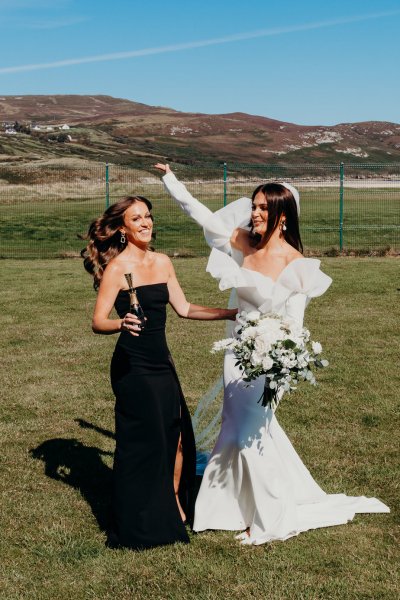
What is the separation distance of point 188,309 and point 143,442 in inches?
41.5

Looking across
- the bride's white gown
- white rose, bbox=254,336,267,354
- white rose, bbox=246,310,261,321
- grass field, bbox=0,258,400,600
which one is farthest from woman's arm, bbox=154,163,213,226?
grass field, bbox=0,258,400,600

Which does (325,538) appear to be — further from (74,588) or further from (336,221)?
(336,221)

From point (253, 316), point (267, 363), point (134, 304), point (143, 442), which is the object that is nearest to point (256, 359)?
point (267, 363)

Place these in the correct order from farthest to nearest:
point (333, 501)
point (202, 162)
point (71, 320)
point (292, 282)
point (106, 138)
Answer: point (106, 138) → point (202, 162) → point (71, 320) → point (333, 501) → point (292, 282)

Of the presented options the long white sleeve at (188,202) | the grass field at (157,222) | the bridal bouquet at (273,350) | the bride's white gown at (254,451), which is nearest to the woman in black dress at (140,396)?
the bride's white gown at (254,451)

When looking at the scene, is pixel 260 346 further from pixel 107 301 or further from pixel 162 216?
pixel 162 216

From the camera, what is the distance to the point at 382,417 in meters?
8.43

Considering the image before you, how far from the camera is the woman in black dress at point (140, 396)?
5480mm

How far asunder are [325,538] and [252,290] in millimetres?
1816

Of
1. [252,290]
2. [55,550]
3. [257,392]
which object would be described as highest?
[252,290]

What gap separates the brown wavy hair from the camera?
555 cm

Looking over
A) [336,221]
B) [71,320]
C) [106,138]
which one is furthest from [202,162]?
[71,320]

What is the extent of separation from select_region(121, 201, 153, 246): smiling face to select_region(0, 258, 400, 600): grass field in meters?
2.10

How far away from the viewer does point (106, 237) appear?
5609mm
